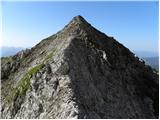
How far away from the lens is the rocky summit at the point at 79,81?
891 inches

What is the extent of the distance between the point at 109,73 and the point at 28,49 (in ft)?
33.7

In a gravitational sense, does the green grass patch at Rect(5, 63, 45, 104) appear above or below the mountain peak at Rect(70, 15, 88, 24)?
below

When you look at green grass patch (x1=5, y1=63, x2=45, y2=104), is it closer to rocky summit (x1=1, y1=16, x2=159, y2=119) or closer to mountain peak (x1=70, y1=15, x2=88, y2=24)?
rocky summit (x1=1, y1=16, x2=159, y2=119)

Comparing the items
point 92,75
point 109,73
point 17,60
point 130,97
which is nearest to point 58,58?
point 92,75

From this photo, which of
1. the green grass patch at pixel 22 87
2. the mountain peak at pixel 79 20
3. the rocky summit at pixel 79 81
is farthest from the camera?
the mountain peak at pixel 79 20

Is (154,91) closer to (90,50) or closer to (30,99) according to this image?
(90,50)

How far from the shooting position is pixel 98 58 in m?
28.4

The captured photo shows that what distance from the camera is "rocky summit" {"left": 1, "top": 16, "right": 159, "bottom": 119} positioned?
22620mm

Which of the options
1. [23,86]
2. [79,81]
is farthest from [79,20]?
[79,81]

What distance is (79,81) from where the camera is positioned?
24000 mm

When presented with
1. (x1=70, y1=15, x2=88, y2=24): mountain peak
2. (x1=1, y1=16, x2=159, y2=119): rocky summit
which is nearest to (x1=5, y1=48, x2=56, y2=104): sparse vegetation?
(x1=1, y1=16, x2=159, y2=119): rocky summit

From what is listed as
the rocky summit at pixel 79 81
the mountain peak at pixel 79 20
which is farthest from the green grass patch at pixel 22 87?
the mountain peak at pixel 79 20

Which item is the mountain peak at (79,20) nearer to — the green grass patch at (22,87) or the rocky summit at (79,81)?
the rocky summit at (79,81)

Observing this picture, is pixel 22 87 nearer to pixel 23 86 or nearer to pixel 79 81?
pixel 23 86
